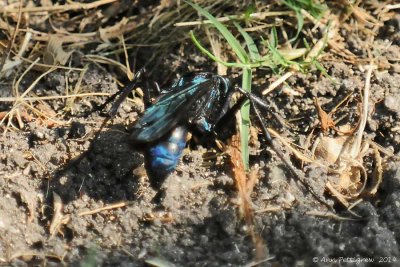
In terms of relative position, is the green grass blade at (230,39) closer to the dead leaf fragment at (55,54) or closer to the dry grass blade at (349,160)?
the dry grass blade at (349,160)

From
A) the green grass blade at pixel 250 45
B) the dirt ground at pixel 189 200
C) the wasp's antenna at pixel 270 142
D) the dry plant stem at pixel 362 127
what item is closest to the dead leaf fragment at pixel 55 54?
the dirt ground at pixel 189 200

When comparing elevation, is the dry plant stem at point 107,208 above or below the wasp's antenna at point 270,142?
below

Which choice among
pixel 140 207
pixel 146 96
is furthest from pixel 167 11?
pixel 140 207

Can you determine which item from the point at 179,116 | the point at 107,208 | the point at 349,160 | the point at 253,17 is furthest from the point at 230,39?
the point at 107,208

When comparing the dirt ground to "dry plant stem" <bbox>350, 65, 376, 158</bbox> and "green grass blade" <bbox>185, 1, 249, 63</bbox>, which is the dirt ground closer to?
"dry plant stem" <bbox>350, 65, 376, 158</bbox>

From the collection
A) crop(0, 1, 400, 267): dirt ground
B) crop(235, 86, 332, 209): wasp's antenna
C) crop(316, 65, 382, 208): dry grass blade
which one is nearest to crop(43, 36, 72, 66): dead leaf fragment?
crop(0, 1, 400, 267): dirt ground
